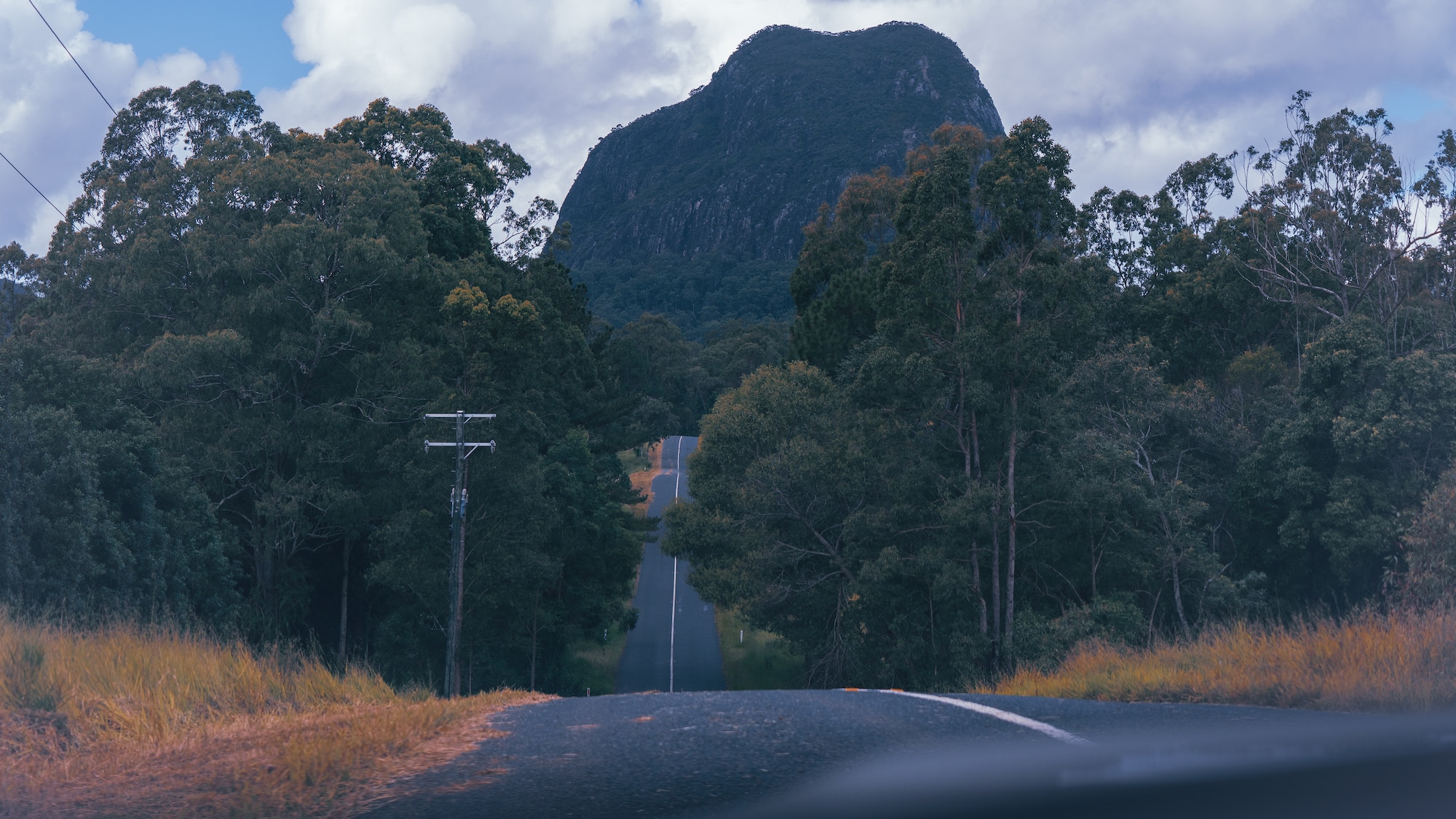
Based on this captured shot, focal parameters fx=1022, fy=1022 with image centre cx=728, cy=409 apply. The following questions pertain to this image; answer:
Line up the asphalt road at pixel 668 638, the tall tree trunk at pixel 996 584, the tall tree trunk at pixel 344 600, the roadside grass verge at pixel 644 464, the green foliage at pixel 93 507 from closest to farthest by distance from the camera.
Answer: the green foliage at pixel 93 507 → the tall tree trunk at pixel 996 584 → the tall tree trunk at pixel 344 600 → the asphalt road at pixel 668 638 → the roadside grass verge at pixel 644 464

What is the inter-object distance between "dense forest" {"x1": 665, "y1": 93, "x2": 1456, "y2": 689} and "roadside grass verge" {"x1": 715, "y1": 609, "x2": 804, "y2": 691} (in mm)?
9683

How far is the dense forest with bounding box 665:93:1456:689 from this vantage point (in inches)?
1115

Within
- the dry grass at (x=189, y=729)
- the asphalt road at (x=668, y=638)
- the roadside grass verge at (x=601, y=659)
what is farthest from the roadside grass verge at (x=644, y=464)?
the dry grass at (x=189, y=729)

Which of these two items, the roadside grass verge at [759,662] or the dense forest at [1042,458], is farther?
the roadside grass verge at [759,662]

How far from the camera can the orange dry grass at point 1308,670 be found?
6.67 metres

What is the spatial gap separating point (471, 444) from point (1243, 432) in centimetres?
2567

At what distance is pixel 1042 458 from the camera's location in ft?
99.1

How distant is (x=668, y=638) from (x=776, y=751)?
50365 millimetres

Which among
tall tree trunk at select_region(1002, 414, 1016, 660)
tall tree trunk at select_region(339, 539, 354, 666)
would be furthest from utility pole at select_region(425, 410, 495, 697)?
tall tree trunk at select_region(1002, 414, 1016, 660)

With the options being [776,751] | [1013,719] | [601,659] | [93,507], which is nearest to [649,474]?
[601,659]

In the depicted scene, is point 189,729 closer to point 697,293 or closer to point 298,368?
point 298,368

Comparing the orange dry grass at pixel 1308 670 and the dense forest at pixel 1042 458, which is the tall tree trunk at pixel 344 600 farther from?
the orange dry grass at pixel 1308 670

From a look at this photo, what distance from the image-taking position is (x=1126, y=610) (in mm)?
27031

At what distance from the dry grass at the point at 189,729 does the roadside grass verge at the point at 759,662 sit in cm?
3437
